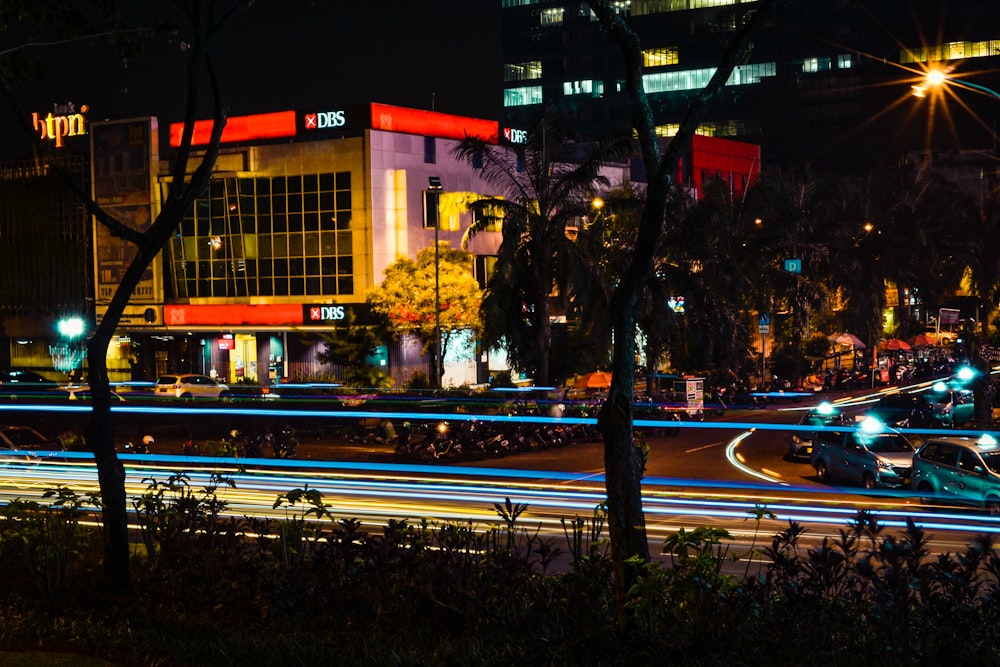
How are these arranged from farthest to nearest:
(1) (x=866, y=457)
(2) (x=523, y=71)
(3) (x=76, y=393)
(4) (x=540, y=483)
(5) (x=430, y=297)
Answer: (2) (x=523, y=71)
(3) (x=76, y=393)
(5) (x=430, y=297)
(1) (x=866, y=457)
(4) (x=540, y=483)

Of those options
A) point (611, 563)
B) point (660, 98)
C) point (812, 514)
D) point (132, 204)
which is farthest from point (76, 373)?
point (660, 98)

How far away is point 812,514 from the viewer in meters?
19.5

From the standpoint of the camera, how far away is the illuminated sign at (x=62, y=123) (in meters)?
69.3

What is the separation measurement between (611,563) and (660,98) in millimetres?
129948

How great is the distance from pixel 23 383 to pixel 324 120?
67.9 feet

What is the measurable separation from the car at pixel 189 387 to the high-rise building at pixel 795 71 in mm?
81211

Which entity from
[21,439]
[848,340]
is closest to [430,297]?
[21,439]

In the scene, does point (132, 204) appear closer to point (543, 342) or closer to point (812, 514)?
point (543, 342)

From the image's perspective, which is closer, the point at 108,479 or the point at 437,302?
the point at 108,479

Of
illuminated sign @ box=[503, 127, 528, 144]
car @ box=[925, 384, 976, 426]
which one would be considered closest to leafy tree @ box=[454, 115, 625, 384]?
car @ box=[925, 384, 976, 426]

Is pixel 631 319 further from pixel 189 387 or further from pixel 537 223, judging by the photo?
pixel 189 387

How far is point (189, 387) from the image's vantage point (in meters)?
50.2

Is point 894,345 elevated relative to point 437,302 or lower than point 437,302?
lower

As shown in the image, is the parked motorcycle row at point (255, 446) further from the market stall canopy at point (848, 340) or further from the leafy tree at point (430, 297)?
the market stall canopy at point (848, 340)
